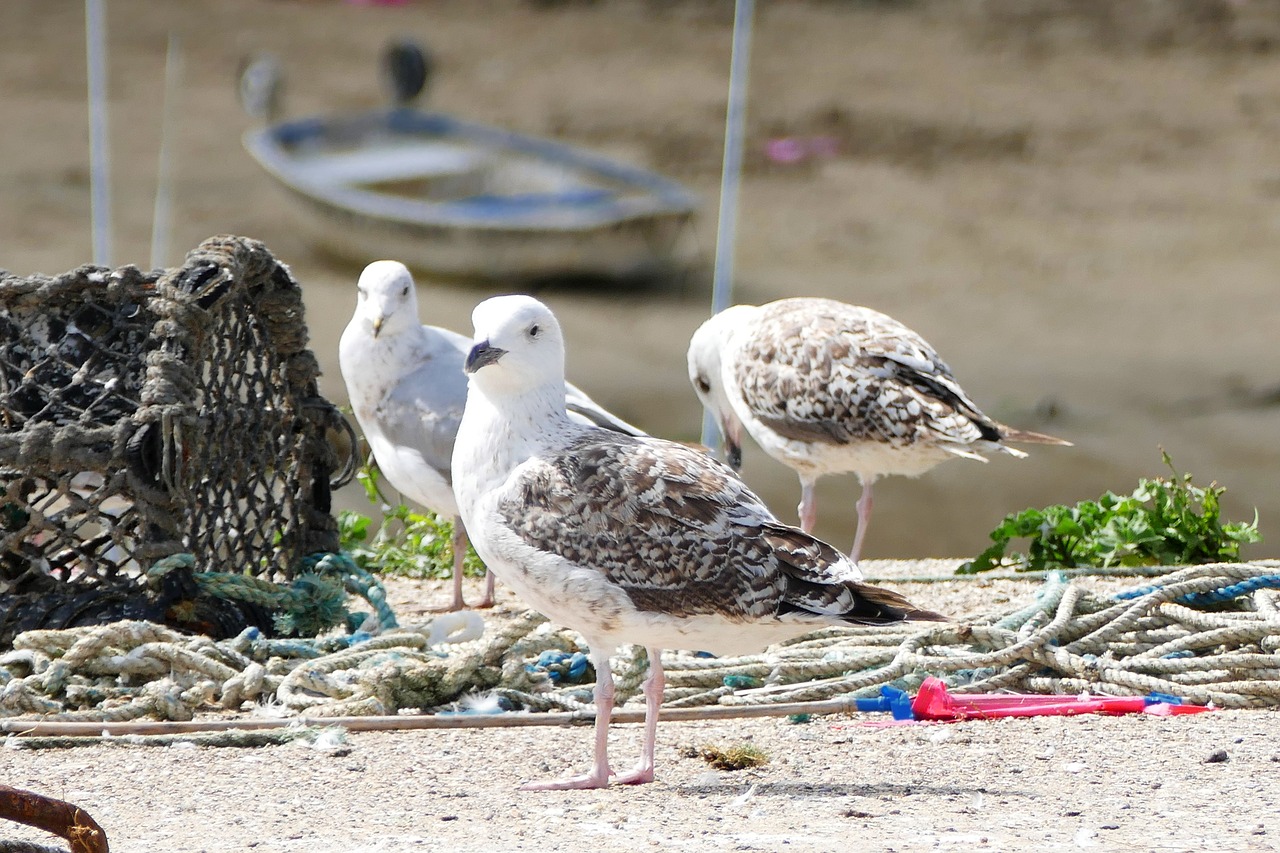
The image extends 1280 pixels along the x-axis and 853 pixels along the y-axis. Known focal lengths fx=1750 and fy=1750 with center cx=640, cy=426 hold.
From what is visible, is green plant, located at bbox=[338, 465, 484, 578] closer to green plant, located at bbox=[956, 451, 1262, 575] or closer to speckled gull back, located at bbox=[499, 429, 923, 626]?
green plant, located at bbox=[956, 451, 1262, 575]

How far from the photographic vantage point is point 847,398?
24.7 feet

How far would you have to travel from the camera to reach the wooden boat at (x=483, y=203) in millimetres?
15828

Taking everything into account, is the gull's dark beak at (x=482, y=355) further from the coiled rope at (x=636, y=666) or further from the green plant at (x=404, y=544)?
the green plant at (x=404, y=544)

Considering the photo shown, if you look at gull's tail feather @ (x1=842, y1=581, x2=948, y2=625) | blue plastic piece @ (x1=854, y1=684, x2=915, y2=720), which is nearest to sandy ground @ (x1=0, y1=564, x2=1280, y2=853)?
blue plastic piece @ (x1=854, y1=684, x2=915, y2=720)

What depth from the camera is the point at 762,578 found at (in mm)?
4512

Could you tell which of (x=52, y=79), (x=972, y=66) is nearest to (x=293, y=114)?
(x=52, y=79)

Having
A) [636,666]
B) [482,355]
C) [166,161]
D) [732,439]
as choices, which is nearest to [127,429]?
[482,355]

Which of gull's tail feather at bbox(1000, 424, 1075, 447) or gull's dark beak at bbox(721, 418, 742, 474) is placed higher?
gull's tail feather at bbox(1000, 424, 1075, 447)

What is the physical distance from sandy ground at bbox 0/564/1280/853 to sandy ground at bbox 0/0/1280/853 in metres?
8.02

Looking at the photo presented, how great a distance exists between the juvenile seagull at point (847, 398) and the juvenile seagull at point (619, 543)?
2803 mm

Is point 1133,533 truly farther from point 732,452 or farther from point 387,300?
point 387,300

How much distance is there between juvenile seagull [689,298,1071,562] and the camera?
740cm

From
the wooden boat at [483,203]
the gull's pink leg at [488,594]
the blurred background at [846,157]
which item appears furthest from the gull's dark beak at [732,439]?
the wooden boat at [483,203]

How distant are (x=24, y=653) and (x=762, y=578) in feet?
7.50
